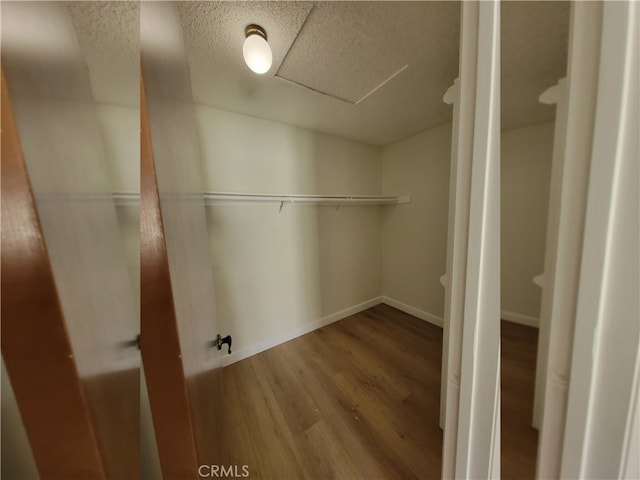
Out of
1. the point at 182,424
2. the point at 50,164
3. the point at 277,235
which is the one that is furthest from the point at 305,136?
the point at 182,424

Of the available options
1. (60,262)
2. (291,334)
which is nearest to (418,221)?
(291,334)

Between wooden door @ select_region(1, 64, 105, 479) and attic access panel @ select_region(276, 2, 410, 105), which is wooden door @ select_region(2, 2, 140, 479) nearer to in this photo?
wooden door @ select_region(1, 64, 105, 479)

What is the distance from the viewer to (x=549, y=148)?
33cm

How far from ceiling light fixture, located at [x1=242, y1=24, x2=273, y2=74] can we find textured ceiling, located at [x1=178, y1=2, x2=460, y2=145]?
3 cm

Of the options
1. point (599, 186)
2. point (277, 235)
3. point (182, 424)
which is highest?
point (599, 186)

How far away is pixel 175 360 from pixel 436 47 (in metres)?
1.66

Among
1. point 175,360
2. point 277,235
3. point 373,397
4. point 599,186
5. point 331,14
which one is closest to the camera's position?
point 599,186

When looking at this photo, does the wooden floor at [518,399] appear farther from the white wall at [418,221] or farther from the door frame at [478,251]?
the white wall at [418,221]

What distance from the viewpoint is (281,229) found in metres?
1.88

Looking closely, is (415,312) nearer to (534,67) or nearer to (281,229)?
(281,229)

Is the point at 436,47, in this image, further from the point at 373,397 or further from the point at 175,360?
the point at 373,397

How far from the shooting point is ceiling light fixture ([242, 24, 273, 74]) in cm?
84

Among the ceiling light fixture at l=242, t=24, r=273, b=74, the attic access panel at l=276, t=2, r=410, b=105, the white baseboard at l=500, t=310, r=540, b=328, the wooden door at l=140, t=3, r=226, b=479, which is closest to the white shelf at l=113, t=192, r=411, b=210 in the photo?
the wooden door at l=140, t=3, r=226, b=479

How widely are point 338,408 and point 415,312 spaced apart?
1.46m
